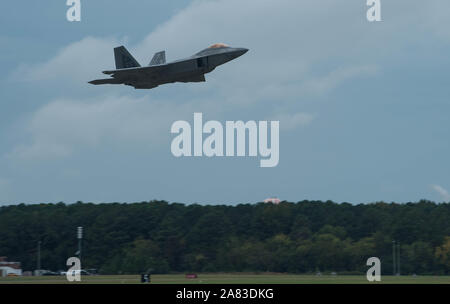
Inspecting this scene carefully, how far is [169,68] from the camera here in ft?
176

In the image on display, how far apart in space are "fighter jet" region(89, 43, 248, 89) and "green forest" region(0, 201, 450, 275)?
9265cm

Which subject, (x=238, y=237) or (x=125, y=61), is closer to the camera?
(x=125, y=61)

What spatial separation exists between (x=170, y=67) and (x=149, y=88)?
274cm

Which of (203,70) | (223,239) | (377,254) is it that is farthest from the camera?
(223,239)

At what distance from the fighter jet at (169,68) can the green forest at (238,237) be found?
304ft

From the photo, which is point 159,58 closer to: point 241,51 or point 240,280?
point 241,51

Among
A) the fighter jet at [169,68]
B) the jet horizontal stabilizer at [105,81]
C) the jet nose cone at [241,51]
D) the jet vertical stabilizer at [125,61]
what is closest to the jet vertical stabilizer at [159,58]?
the fighter jet at [169,68]

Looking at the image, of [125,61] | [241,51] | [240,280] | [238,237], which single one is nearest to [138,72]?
[125,61]

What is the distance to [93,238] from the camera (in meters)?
179

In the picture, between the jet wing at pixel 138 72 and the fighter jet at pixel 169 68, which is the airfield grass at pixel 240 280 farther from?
the jet wing at pixel 138 72

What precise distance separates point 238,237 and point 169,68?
12039 cm

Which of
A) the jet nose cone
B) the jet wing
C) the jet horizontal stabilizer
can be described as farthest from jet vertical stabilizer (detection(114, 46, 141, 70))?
the jet nose cone
